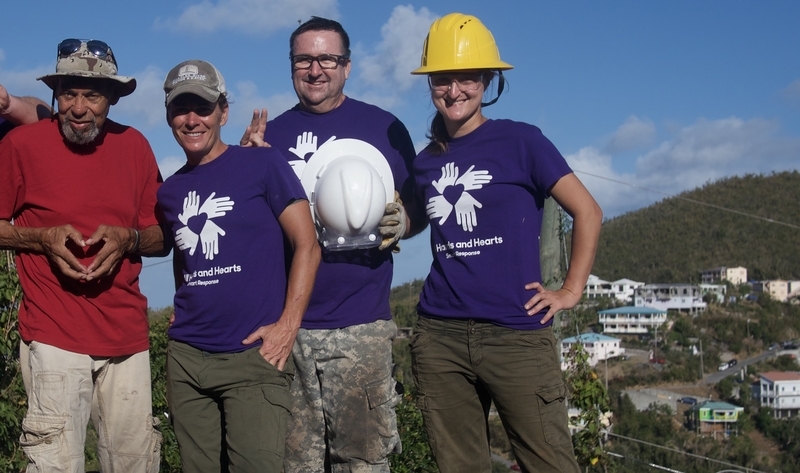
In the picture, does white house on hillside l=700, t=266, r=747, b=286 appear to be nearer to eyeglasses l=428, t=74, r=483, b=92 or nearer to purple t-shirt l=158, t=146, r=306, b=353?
eyeglasses l=428, t=74, r=483, b=92

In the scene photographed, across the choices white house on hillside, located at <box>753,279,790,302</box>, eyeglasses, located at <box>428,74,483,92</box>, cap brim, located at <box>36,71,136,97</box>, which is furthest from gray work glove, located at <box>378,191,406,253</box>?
white house on hillside, located at <box>753,279,790,302</box>

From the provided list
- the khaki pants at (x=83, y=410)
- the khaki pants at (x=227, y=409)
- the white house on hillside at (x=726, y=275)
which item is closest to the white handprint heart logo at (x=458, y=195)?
the khaki pants at (x=227, y=409)

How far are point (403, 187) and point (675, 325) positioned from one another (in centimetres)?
3346

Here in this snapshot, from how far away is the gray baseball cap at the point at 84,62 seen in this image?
3.95 meters

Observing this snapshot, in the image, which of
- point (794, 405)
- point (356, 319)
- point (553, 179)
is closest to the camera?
point (553, 179)

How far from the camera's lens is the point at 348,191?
4.00 meters

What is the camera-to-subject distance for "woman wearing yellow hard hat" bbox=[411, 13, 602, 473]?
154 inches

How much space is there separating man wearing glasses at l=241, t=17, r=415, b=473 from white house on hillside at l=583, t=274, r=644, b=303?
130 ft

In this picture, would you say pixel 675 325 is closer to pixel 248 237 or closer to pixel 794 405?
pixel 794 405

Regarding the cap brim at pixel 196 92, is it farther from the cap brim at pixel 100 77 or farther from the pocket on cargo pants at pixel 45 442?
the pocket on cargo pants at pixel 45 442

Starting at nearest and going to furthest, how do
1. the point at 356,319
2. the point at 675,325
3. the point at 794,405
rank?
the point at 356,319 → the point at 794,405 → the point at 675,325

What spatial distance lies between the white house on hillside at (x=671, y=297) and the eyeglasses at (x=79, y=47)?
125 ft

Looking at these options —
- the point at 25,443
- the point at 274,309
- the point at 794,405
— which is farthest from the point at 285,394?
the point at 794,405

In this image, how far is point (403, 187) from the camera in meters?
4.39
